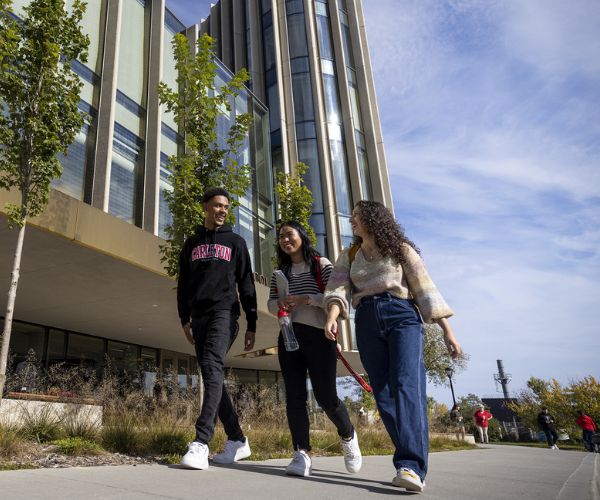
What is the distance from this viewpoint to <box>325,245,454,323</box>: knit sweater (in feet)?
9.74

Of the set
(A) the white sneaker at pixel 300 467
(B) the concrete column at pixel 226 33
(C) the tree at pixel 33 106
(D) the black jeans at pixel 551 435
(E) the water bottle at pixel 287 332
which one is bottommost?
(D) the black jeans at pixel 551 435

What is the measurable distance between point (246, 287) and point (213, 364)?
0.71m

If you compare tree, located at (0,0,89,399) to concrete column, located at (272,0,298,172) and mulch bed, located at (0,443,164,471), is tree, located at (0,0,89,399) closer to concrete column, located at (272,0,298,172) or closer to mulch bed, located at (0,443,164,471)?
mulch bed, located at (0,443,164,471)

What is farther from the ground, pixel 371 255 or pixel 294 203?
pixel 294 203

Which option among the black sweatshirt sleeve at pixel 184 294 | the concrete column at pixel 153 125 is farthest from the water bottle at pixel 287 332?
the concrete column at pixel 153 125

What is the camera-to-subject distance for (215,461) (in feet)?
11.6

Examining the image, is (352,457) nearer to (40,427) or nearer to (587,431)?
(40,427)

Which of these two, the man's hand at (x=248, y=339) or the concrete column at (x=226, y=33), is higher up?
the concrete column at (x=226, y=33)

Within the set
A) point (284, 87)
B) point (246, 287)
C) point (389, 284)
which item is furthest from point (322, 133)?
point (389, 284)

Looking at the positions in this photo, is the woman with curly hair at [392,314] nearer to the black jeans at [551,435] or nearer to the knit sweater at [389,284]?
the knit sweater at [389,284]

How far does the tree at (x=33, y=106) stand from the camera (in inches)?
235

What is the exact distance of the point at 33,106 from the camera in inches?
243

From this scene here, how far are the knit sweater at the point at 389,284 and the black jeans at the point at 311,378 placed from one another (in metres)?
0.35

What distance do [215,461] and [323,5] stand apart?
29.7m
